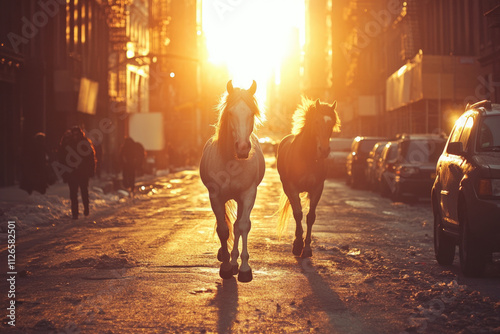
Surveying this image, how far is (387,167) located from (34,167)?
10286 millimetres

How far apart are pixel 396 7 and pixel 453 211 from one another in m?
53.5

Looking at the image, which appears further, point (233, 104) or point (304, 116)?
point (304, 116)

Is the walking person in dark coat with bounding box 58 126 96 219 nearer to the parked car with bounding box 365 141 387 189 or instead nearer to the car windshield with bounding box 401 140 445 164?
the car windshield with bounding box 401 140 445 164

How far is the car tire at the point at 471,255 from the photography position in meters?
10.0

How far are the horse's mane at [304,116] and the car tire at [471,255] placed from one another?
2.98m

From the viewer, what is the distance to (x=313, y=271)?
35.1 feet

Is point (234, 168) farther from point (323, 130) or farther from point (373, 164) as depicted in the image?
point (373, 164)

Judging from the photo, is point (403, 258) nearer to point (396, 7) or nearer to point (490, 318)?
point (490, 318)

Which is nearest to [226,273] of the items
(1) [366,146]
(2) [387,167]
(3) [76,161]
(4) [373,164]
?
(3) [76,161]

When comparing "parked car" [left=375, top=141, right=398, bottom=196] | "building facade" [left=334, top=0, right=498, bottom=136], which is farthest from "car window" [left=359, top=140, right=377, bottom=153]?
"parked car" [left=375, top=141, right=398, bottom=196]

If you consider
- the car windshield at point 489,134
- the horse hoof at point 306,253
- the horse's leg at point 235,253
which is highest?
the car windshield at point 489,134

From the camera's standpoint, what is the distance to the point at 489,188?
32.8ft

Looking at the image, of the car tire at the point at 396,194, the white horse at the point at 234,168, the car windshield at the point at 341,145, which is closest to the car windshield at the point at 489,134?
the white horse at the point at 234,168

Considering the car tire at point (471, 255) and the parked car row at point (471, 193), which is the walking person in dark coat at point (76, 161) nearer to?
the parked car row at point (471, 193)
